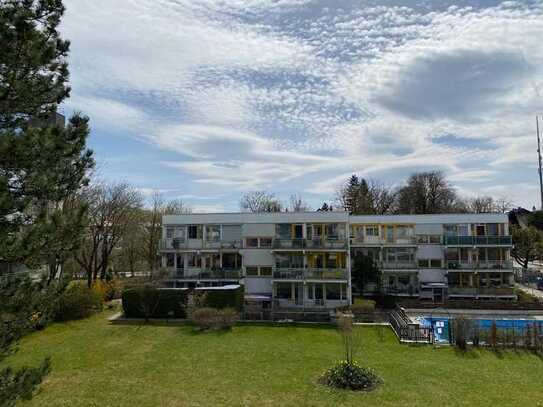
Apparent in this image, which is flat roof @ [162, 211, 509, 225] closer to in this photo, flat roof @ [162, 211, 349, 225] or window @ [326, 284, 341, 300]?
flat roof @ [162, 211, 349, 225]

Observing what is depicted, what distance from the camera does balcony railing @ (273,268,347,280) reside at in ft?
A: 117

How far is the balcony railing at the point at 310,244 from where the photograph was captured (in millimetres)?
36656

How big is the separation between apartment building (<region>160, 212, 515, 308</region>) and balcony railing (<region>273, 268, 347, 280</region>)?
0.08m

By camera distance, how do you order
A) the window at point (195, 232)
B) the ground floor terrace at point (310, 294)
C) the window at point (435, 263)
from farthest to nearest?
the window at point (435, 263)
the window at point (195, 232)
the ground floor terrace at point (310, 294)

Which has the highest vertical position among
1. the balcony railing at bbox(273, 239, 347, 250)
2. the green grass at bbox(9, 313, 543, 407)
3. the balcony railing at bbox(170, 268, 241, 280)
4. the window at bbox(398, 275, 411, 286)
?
the balcony railing at bbox(273, 239, 347, 250)

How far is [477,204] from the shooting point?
252 feet

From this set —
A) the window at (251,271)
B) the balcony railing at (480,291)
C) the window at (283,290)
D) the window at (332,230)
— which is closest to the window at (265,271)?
the window at (251,271)

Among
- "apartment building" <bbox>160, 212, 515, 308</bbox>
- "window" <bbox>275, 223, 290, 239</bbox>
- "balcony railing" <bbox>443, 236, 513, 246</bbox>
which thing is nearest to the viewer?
"apartment building" <bbox>160, 212, 515, 308</bbox>

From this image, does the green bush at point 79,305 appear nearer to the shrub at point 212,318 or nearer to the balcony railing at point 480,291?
the shrub at point 212,318

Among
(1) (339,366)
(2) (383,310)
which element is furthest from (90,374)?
(2) (383,310)

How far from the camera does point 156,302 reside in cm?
3209

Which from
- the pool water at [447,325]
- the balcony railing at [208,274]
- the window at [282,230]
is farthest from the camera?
the window at [282,230]

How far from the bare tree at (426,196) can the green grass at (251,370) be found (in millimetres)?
43005

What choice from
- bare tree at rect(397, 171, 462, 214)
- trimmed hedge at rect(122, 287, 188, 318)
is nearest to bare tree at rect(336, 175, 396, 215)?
bare tree at rect(397, 171, 462, 214)
